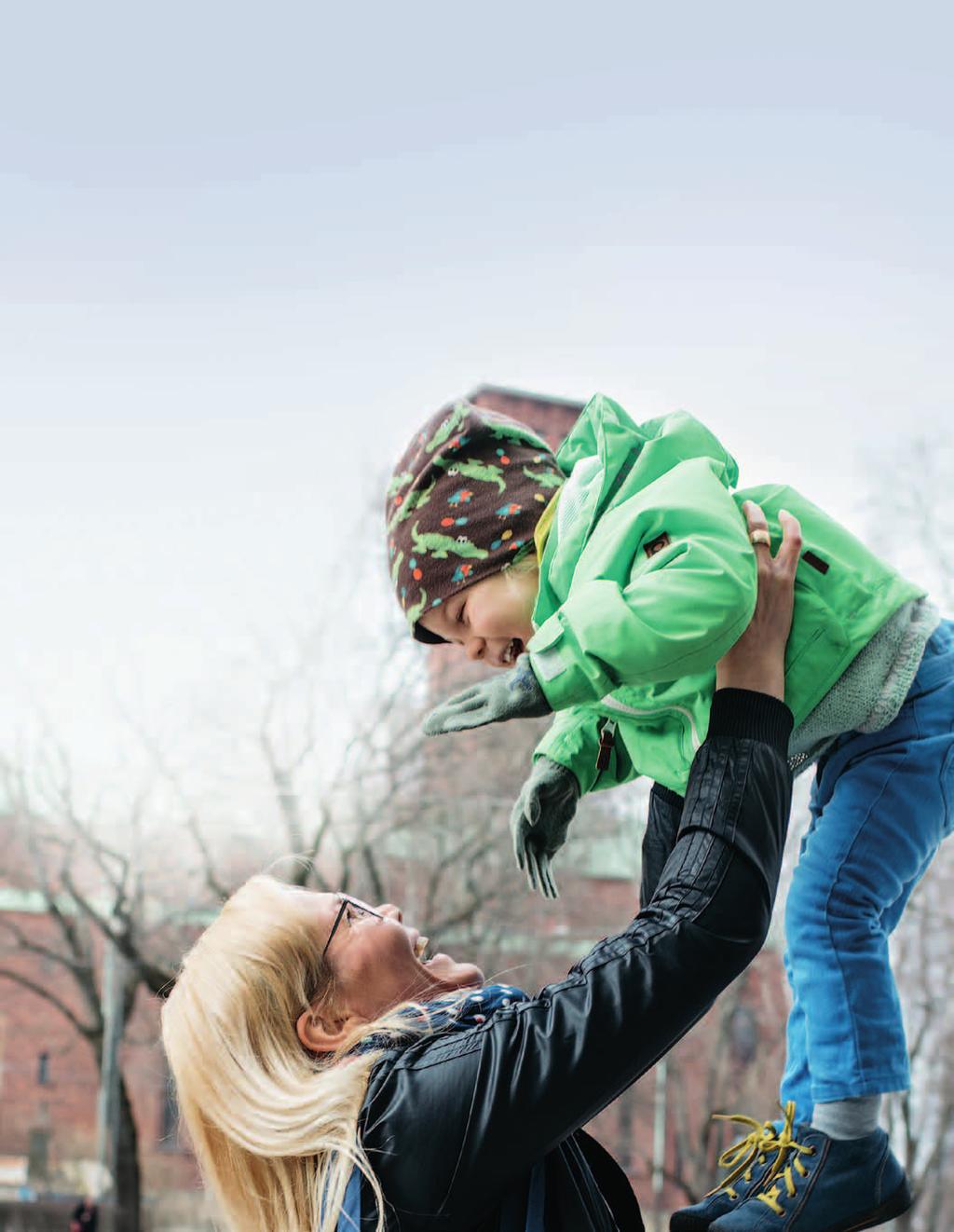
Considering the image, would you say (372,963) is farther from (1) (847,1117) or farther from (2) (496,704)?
(1) (847,1117)

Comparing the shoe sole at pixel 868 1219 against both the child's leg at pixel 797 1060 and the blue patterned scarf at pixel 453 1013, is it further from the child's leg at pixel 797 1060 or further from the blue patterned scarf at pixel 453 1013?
the blue patterned scarf at pixel 453 1013

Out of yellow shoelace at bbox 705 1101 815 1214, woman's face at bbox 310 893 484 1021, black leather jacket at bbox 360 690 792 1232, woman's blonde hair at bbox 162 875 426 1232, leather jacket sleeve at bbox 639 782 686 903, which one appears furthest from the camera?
leather jacket sleeve at bbox 639 782 686 903

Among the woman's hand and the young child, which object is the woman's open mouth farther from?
the woman's hand

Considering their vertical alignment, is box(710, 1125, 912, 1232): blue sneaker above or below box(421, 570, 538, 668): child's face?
below

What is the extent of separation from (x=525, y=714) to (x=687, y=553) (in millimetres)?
287

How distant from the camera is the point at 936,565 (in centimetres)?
1591

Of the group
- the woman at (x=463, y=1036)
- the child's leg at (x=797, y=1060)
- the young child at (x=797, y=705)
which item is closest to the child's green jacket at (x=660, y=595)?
the young child at (x=797, y=705)

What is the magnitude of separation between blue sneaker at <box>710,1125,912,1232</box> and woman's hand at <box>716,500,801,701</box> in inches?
25.1

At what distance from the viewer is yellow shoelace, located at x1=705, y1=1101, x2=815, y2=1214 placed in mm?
1863

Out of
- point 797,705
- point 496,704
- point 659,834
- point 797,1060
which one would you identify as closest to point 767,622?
point 797,705

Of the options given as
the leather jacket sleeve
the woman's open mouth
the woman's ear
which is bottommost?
the woman's ear

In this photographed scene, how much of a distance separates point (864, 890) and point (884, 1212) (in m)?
0.45

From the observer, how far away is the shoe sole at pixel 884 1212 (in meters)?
1.85

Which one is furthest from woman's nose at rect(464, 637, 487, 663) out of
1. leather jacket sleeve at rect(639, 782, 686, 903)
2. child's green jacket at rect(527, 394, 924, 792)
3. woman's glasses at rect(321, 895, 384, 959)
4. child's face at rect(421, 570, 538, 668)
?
woman's glasses at rect(321, 895, 384, 959)
